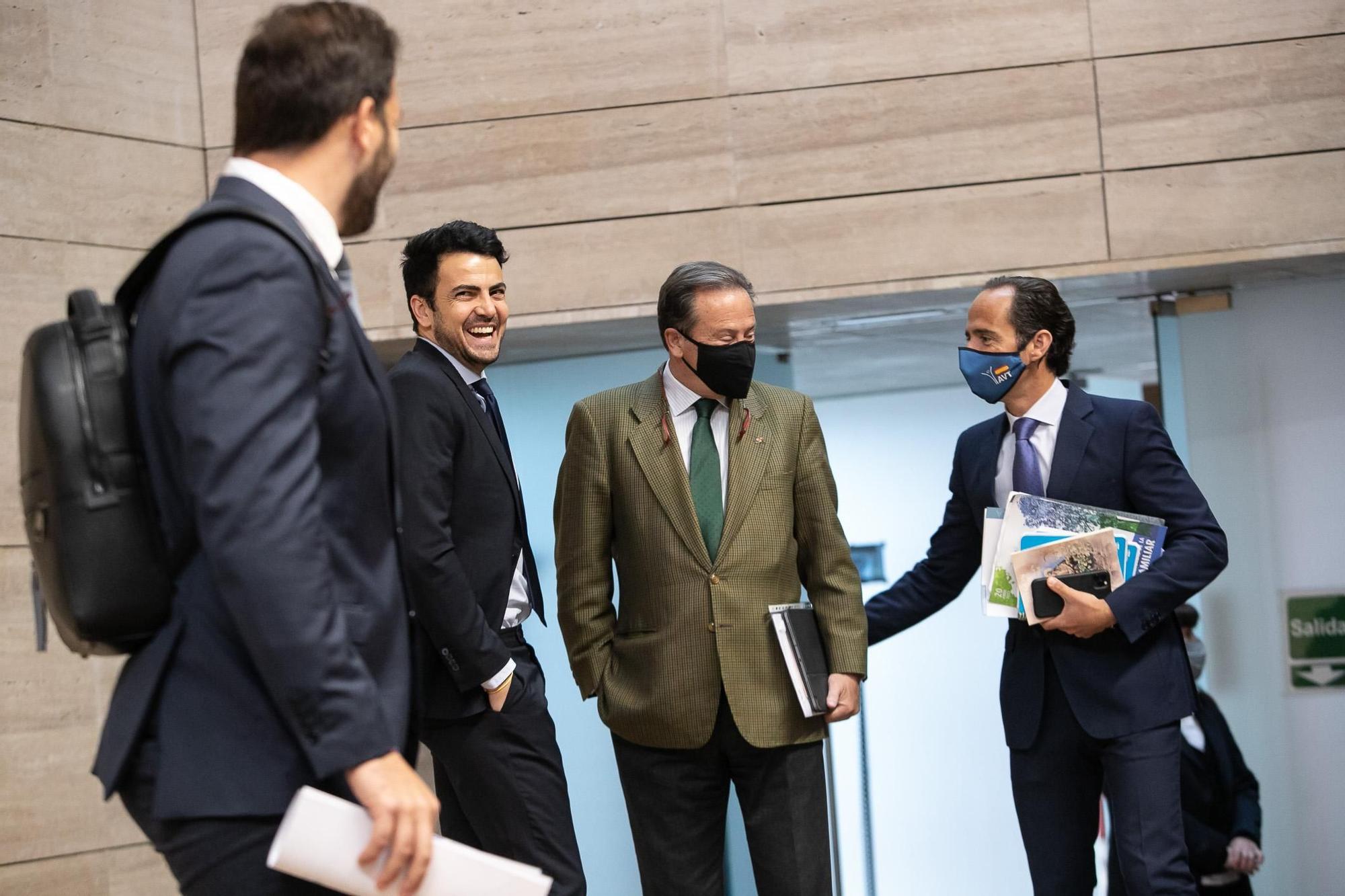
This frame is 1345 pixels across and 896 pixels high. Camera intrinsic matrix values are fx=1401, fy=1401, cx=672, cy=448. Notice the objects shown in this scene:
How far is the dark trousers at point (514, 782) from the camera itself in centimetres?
301

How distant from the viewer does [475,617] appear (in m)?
2.96

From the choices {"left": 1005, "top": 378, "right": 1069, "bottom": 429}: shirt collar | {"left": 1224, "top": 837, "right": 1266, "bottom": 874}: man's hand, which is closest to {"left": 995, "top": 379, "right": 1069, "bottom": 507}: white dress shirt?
{"left": 1005, "top": 378, "right": 1069, "bottom": 429}: shirt collar

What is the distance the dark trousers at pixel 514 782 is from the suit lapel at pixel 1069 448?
1424mm

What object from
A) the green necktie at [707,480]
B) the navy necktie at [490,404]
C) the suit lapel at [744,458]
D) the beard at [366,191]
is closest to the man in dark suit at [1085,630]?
the suit lapel at [744,458]

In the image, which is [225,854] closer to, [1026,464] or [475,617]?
[475,617]

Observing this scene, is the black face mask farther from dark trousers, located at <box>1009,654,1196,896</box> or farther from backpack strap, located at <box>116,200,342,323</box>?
backpack strap, located at <box>116,200,342,323</box>

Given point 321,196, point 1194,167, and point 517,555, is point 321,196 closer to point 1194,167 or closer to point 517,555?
point 517,555

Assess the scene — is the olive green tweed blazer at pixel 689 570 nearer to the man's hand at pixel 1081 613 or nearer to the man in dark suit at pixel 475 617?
the man in dark suit at pixel 475 617

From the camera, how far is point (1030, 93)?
4801 millimetres

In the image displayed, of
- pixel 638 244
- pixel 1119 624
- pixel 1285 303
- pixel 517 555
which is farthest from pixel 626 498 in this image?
pixel 1285 303

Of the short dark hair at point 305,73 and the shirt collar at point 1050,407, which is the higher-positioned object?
the short dark hair at point 305,73

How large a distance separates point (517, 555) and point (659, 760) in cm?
66

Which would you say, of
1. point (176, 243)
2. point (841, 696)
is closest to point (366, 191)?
point (176, 243)

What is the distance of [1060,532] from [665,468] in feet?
3.25
